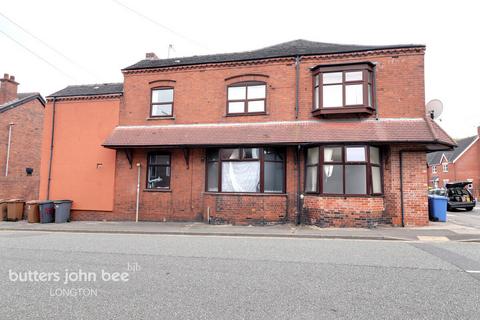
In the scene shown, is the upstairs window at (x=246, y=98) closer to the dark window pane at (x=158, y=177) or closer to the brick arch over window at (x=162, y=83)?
the brick arch over window at (x=162, y=83)

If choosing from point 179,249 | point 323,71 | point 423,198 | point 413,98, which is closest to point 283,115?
point 323,71

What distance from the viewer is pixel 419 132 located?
11.6m

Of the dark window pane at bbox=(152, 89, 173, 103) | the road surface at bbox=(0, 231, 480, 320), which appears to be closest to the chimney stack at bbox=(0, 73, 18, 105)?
the dark window pane at bbox=(152, 89, 173, 103)

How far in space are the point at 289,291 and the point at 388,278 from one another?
1975mm

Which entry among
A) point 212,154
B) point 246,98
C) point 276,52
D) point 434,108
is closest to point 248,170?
point 212,154

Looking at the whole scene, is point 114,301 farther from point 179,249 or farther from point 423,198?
point 423,198

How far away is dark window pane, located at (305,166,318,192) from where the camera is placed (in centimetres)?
1248

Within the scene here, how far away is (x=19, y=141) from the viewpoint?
912 inches

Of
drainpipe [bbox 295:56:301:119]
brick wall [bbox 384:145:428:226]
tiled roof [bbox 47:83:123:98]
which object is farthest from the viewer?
tiled roof [bbox 47:83:123:98]

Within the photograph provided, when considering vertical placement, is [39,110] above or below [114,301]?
above

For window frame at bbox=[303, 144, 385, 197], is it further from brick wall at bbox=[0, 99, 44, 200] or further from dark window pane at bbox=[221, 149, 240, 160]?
brick wall at bbox=[0, 99, 44, 200]

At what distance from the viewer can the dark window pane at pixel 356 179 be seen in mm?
11914

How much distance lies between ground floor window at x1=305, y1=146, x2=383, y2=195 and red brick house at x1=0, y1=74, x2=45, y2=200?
1916cm

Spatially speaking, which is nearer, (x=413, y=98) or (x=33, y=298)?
(x=33, y=298)
